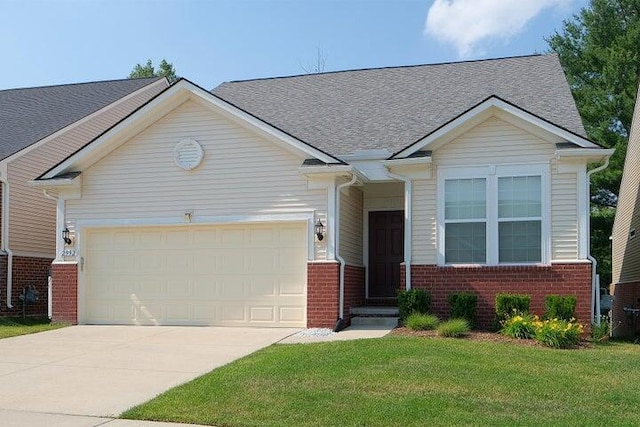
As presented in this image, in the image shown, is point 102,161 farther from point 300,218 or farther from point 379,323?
point 379,323

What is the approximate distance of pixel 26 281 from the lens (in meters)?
17.9

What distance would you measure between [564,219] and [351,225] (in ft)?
14.8

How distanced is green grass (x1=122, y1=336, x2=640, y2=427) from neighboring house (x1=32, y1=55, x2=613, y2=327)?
3153 mm

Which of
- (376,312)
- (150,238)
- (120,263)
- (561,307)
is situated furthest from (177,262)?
(561,307)

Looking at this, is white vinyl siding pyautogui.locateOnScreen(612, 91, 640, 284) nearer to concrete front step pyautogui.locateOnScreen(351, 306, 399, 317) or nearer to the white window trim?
the white window trim

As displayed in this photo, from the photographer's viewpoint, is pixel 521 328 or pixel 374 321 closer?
pixel 521 328

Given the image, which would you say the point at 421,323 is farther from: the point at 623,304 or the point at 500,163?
the point at 623,304

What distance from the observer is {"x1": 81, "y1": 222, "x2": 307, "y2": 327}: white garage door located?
46.7 feet

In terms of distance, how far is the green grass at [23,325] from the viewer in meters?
14.2

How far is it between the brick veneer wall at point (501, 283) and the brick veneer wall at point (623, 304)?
774 centimetres

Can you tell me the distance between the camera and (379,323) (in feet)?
46.9

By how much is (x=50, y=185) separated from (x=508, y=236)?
9809 mm

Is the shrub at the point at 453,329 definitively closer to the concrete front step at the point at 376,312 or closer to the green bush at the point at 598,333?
the concrete front step at the point at 376,312

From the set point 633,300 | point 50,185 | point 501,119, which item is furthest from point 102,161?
point 633,300
